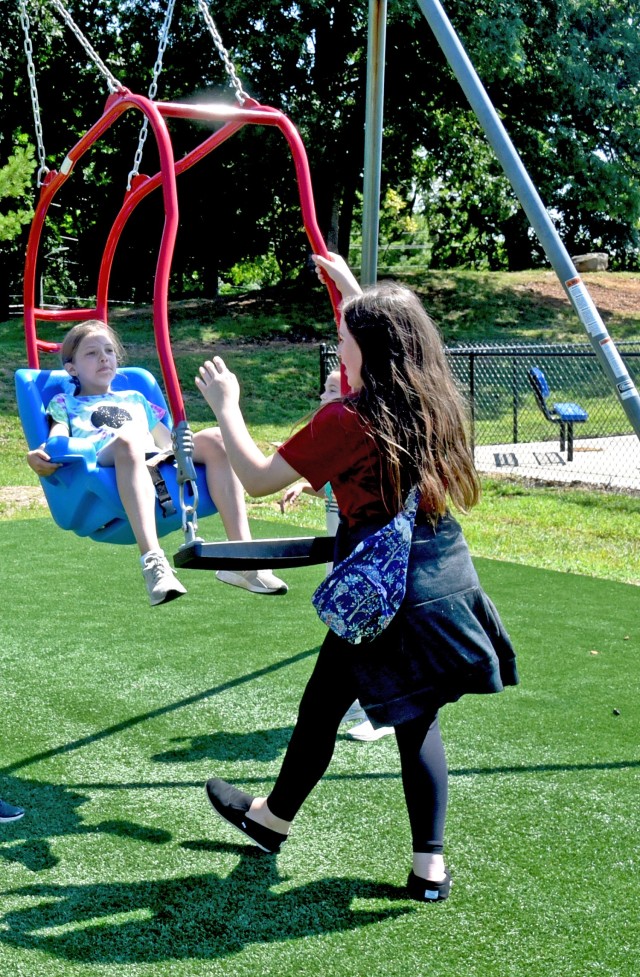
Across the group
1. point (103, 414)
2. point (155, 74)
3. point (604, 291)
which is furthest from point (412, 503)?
point (604, 291)

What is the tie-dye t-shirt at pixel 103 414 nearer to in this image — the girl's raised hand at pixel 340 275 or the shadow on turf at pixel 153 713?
the shadow on turf at pixel 153 713

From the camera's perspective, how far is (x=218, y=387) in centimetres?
267

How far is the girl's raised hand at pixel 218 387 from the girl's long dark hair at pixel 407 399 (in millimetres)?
338

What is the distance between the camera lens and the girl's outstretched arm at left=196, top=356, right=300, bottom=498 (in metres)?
2.57

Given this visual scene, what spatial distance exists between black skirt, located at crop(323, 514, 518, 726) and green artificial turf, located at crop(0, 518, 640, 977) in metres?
0.51

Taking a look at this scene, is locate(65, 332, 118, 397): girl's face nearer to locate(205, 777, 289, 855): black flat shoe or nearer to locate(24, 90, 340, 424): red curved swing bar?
locate(24, 90, 340, 424): red curved swing bar

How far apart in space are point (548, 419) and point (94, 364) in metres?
8.46

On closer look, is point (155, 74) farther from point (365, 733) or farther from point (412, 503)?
point (365, 733)

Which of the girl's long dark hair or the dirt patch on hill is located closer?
the girl's long dark hair

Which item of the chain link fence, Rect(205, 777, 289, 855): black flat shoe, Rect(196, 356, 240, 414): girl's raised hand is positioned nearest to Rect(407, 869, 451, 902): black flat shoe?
Rect(205, 777, 289, 855): black flat shoe

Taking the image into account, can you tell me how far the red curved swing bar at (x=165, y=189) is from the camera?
10.2ft

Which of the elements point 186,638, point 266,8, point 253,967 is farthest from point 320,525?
point 266,8

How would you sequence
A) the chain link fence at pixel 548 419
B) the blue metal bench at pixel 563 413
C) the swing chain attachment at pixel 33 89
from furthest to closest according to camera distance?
1. the blue metal bench at pixel 563 413
2. the chain link fence at pixel 548 419
3. the swing chain attachment at pixel 33 89

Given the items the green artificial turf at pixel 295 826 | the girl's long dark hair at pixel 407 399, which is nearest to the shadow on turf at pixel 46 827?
the green artificial turf at pixel 295 826
